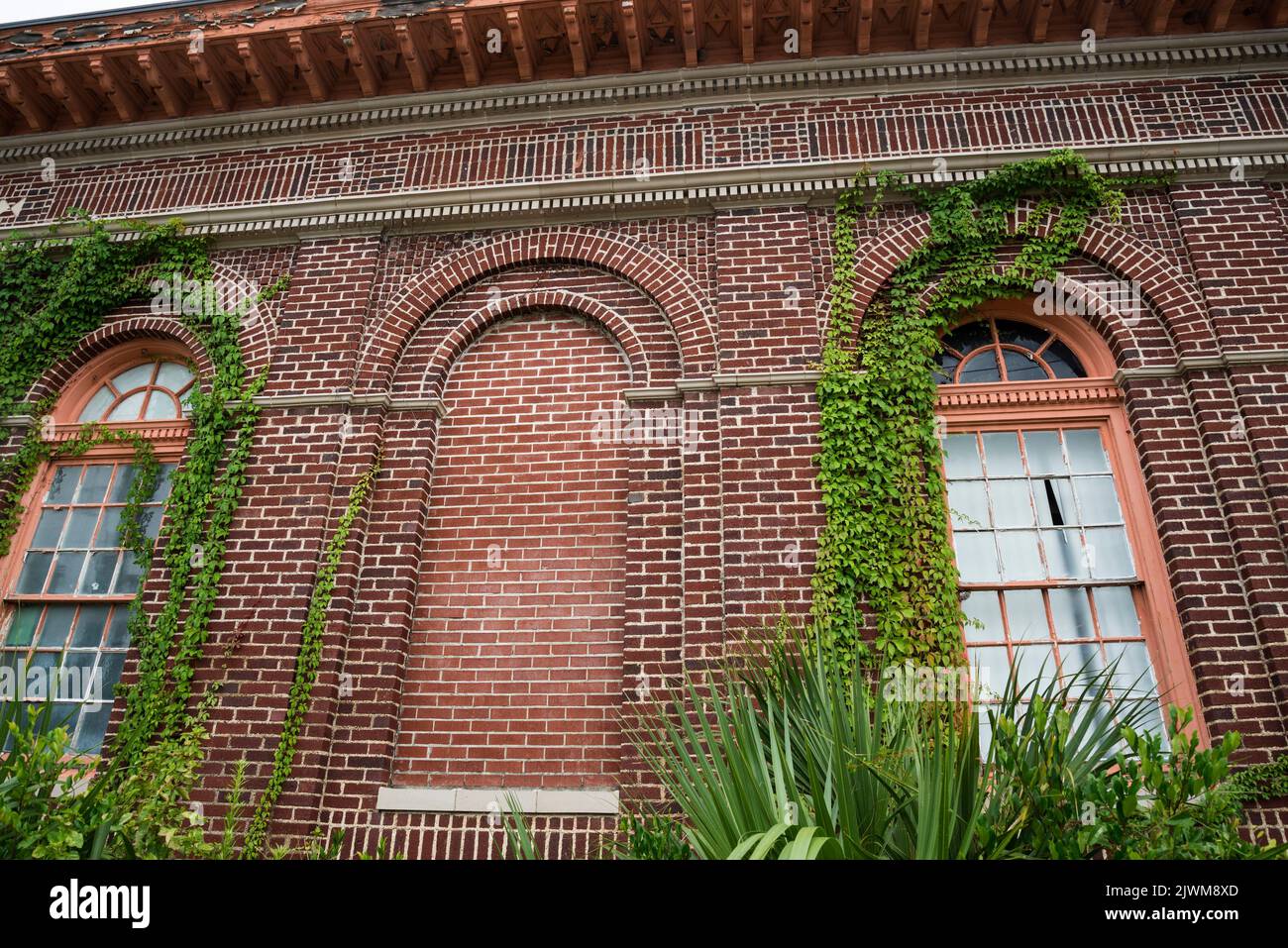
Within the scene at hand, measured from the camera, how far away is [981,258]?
6785mm

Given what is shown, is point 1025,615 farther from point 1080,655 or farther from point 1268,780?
point 1268,780

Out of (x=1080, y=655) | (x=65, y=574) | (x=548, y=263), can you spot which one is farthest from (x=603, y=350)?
(x=65, y=574)

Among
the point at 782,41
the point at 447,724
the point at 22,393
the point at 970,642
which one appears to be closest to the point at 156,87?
the point at 22,393

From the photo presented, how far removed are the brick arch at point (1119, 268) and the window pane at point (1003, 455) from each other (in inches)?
45.5

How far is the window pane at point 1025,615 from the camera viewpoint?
5.90 meters

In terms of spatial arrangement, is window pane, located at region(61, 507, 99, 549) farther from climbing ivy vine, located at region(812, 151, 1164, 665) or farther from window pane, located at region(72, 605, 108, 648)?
climbing ivy vine, located at region(812, 151, 1164, 665)

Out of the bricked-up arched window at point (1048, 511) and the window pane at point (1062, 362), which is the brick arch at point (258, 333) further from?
the window pane at point (1062, 362)

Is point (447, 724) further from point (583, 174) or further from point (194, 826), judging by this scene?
point (583, 174)

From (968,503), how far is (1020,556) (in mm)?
538

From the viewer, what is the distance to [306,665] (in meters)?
6.12

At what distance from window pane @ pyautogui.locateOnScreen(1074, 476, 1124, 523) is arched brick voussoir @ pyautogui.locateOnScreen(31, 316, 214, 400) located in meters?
7.78

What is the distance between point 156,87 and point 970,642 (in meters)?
9.08

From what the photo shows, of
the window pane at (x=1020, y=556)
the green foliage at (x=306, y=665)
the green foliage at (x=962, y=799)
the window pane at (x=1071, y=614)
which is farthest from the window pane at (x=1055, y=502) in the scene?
the green foliage at (x=306, y=665)

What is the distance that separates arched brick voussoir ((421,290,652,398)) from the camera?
22.8 feet
